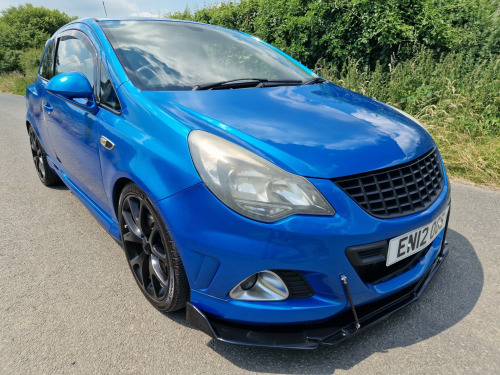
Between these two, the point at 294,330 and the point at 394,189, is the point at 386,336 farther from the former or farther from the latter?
the point at 394,189

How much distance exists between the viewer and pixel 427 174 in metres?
1.93

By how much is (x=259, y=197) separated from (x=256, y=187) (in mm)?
46

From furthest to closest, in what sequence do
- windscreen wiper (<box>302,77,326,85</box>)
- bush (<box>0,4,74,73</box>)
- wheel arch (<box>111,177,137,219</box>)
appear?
bush (<box>0,4,74,73</box>) → windscreen wiper (<box>302,77,326,85</box>) → wheel arch (<box>111,177,137,219</box>)

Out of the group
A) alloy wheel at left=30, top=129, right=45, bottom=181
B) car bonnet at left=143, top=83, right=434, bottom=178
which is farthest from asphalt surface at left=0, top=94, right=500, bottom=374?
alloy wheel at left=30, top=129, right=45, bottom=181

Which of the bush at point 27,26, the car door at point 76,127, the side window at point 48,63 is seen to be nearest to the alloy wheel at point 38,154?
the side window at point 48,63

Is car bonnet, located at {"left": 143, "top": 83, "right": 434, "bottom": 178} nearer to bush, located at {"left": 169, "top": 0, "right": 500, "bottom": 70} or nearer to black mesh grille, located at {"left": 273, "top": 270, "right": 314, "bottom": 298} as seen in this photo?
black mesh grille, located at {"left": 273, "top": 270, "right": 314, "bottom": 298}

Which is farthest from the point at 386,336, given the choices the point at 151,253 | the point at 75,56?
the point at 75,56

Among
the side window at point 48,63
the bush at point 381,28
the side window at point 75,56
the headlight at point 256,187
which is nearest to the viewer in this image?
the headlight at point 256,187

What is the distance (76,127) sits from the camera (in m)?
2.57

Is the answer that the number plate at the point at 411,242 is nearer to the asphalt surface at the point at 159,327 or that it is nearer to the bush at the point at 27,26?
the asphalt surface at the point at 159,327

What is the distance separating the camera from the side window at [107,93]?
2160mm

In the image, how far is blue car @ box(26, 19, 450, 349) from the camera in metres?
1.55

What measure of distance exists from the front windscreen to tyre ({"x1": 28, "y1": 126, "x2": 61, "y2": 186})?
1835mm

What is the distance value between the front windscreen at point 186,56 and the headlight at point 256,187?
78 centimetres
